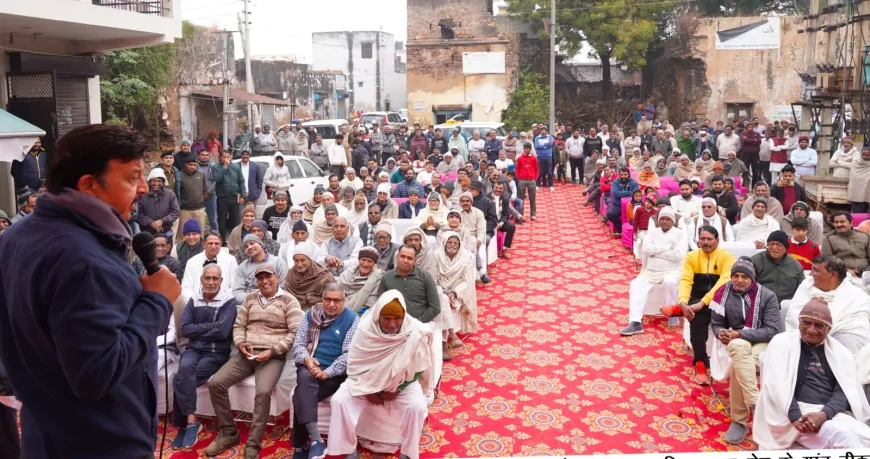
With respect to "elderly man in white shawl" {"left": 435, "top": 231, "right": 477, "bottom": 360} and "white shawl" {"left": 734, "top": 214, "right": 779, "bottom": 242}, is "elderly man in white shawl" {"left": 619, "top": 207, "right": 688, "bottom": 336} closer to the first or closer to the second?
"white shawl" {"left": 734, "top": 214, "right": 779, "bottom": 242}

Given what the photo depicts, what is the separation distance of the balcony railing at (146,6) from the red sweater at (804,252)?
902 cm

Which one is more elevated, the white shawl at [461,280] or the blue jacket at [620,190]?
the blue jacket at [620,190]

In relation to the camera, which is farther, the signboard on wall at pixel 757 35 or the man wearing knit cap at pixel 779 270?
the signboard on wall at pixel 757 35

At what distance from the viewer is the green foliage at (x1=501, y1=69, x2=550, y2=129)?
1011 inches

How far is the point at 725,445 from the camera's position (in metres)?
4.85

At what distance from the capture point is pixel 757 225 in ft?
27.1

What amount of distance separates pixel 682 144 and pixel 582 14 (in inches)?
369

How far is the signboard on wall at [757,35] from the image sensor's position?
77.7 ft

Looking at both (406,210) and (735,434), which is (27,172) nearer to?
(406,210)

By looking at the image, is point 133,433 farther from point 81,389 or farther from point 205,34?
point 205,34

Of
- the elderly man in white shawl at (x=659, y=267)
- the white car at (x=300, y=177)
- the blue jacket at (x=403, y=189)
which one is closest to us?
the elderly man in white shawl at (x=659, y=267)

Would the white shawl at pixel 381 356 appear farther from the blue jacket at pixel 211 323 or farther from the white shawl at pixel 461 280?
the white shawl at pixel 461 280

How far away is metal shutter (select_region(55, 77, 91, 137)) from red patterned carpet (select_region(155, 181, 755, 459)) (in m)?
6.41

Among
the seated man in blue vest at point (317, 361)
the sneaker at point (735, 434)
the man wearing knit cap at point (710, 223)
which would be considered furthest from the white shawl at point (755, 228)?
the seated man in blue vest at point (317, 361)
